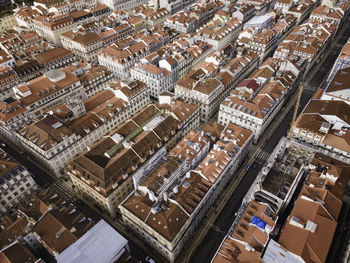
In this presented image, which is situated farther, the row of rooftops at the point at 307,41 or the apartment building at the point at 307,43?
the row of rooftops at the point at 307,41

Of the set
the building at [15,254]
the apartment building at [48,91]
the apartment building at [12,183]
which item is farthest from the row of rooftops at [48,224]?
the apartment building at [48,91]

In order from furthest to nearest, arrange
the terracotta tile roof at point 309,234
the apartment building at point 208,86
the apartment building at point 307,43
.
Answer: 1. the apartment building at point 307,43
2. the apartment building at point 208,86
3. the terracotta tile roof at point 309,234

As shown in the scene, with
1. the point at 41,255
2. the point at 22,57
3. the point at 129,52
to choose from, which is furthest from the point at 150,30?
the point at 41,255

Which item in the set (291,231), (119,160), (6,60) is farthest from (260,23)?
(6,60)

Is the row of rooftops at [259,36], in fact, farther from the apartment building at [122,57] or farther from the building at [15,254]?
the building at [15,254]

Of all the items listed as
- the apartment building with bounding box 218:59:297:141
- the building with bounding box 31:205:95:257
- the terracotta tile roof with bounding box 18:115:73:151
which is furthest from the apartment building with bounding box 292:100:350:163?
the terracotta tile roof with bounding box 18:115:73:151

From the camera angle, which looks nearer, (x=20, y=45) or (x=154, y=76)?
(x=154, y=76)

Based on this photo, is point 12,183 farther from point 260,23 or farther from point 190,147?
point 260,23
